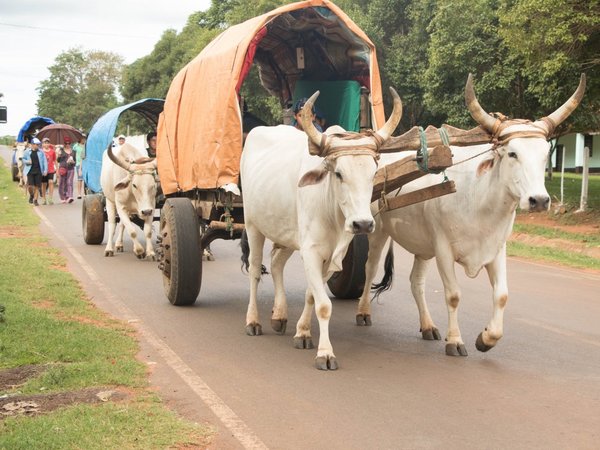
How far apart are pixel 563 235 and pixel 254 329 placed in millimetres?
11352

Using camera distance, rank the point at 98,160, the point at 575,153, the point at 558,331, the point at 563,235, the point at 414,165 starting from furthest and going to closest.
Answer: the point at 575,153
the point at 563,235
the point at 98,160
the point at 558,331
the point at 414,165

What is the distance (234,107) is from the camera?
332 inches

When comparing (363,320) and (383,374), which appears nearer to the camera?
(383,374)

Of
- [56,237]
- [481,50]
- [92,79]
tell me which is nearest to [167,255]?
[56,237]

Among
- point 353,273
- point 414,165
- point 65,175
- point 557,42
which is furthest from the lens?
point 65,175

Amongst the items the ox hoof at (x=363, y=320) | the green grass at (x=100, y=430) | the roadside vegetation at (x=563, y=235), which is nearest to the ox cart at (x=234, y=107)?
the ox hoof at (x=363, y=320)

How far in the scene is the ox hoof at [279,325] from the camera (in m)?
7.91

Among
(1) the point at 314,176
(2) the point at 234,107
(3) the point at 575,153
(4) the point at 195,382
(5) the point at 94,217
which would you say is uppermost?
(3) the point at 575,153

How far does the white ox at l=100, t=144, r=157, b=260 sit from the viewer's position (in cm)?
1261

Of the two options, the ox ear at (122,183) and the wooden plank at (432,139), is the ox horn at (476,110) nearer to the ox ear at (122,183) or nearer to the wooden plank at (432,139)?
the wooden plank at (432,139)

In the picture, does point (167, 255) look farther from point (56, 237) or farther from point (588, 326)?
point (56, 237)

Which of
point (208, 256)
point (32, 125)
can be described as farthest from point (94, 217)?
point (32, 125)

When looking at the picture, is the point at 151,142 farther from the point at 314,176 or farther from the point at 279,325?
the point at 314,176

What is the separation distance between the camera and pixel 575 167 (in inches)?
1686
